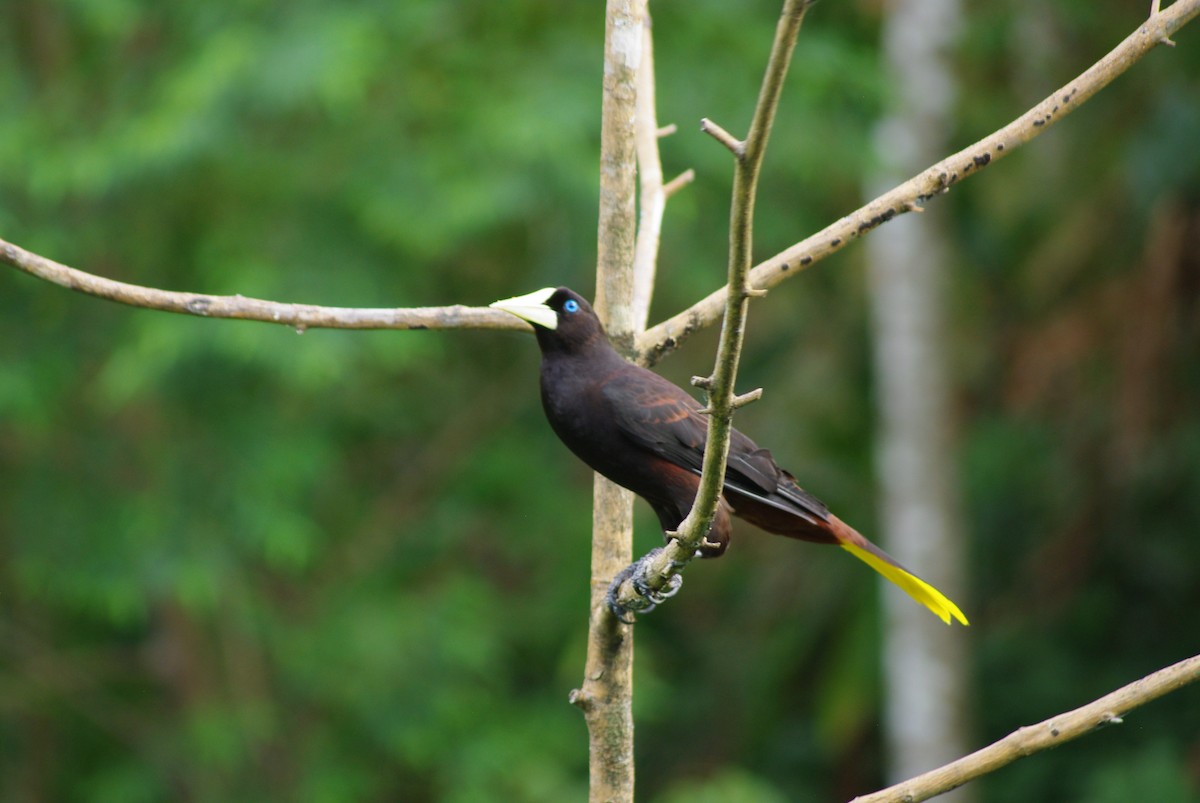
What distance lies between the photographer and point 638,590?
2.33 metres

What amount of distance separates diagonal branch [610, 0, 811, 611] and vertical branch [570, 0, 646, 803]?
25 cm

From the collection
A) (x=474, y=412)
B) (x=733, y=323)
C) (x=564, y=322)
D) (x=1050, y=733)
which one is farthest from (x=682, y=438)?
(x=474, y=412)

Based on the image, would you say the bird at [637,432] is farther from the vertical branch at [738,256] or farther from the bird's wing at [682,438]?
the vertical branch at [738,256]

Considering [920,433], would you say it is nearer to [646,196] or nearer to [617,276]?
[646,196]

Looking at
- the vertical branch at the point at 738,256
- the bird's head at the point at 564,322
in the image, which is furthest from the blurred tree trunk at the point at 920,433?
the vertical branch at the point at 738,256

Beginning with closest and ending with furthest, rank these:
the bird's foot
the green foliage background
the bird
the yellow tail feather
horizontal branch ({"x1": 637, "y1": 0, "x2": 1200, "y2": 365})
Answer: the bird's foot < horizontal branch ({"x1": 637, "y1": 0, "x2": 1200, "y2": 365}) < the bird < the yellow tail feather < the green foliage background

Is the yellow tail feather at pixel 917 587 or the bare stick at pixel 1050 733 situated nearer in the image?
the bare stick at pixel 1050 733

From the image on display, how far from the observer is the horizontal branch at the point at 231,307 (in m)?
2.41

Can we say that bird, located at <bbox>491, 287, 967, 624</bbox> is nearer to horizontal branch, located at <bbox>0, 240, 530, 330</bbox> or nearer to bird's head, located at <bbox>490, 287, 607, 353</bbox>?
bird's head, located at <bbox>490, 287, 607, 353</bbox>

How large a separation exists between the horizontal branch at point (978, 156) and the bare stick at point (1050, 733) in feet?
2.86

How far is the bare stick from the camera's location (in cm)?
185

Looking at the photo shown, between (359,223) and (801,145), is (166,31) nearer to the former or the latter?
(359,223)

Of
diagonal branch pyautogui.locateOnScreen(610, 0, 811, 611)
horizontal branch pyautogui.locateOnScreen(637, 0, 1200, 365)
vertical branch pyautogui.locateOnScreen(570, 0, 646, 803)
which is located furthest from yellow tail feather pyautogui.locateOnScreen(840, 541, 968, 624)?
diagonal branch pyautogui.locateOnScreen(610, 0, 811, 611)

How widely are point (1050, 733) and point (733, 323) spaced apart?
789mm
